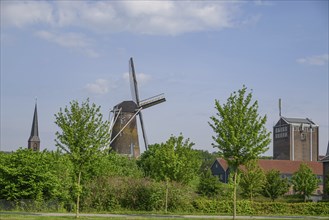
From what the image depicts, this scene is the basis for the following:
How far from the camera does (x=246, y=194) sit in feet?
198

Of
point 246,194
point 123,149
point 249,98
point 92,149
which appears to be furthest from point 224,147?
point 123,149

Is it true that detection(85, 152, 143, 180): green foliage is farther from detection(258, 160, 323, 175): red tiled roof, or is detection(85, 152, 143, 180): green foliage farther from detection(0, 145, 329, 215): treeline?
detection(258, 160, 323, 175): red tiled roof

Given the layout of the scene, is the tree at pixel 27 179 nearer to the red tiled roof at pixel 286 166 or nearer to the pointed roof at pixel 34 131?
the red tiled roof at pixel 286 166

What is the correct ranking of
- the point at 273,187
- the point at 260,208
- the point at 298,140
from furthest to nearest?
1. the point at 298,140
2. the point at 273,187
3. the point at 260,208

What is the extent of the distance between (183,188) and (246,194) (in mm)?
18131

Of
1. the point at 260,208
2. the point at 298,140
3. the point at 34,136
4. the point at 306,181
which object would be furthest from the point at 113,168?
the point at 298,140

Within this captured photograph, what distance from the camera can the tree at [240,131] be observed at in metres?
33.1

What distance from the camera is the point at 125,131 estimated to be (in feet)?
255

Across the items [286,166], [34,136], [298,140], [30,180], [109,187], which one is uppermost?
[34,136]

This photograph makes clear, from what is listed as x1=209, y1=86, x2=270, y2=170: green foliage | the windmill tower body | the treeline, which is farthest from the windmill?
x1=209, y1=86, x2=270, y2=170: green foliage

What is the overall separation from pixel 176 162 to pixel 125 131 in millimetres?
35668

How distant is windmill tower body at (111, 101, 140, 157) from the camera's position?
255ft

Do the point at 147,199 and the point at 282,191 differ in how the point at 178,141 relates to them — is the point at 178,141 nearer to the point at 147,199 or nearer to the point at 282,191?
the point at 147,199

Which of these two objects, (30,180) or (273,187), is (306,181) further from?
(30,180)
